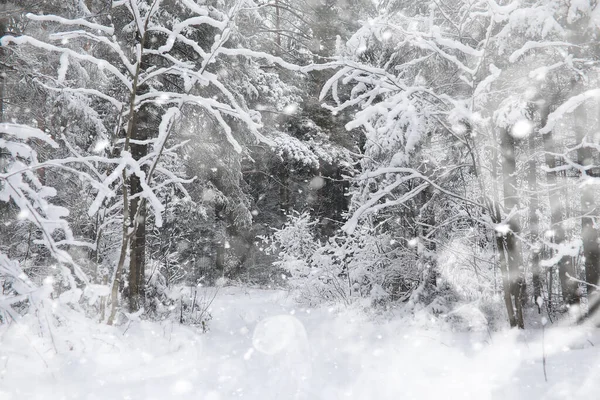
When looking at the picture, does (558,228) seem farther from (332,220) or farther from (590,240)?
(332,220)

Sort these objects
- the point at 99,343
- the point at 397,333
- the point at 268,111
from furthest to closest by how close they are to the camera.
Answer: the point at 268,111 < the point at 397,333 < the point at 99,343

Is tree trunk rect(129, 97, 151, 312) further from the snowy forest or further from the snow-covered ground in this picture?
the snow-covered ground

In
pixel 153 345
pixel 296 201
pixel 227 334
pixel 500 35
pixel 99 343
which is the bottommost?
pixel 296 201

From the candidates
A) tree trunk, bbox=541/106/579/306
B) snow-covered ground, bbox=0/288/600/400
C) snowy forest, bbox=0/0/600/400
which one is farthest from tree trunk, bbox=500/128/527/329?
tree trunk, bbox=541/106/579/306

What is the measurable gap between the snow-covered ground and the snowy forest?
0.03m

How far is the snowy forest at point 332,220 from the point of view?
317 centimetres

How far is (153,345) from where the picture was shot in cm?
443

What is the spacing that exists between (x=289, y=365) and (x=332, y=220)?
4270 millimetres

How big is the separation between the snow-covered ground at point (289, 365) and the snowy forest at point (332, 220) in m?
0.03

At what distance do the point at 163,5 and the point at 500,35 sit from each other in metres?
5.74

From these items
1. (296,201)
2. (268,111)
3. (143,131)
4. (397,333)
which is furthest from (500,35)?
(296,201)

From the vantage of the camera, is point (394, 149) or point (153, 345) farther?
point (394, 149)

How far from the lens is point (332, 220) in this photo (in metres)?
8.02

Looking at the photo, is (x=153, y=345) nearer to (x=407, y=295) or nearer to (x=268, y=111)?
(x=407, y=295)
